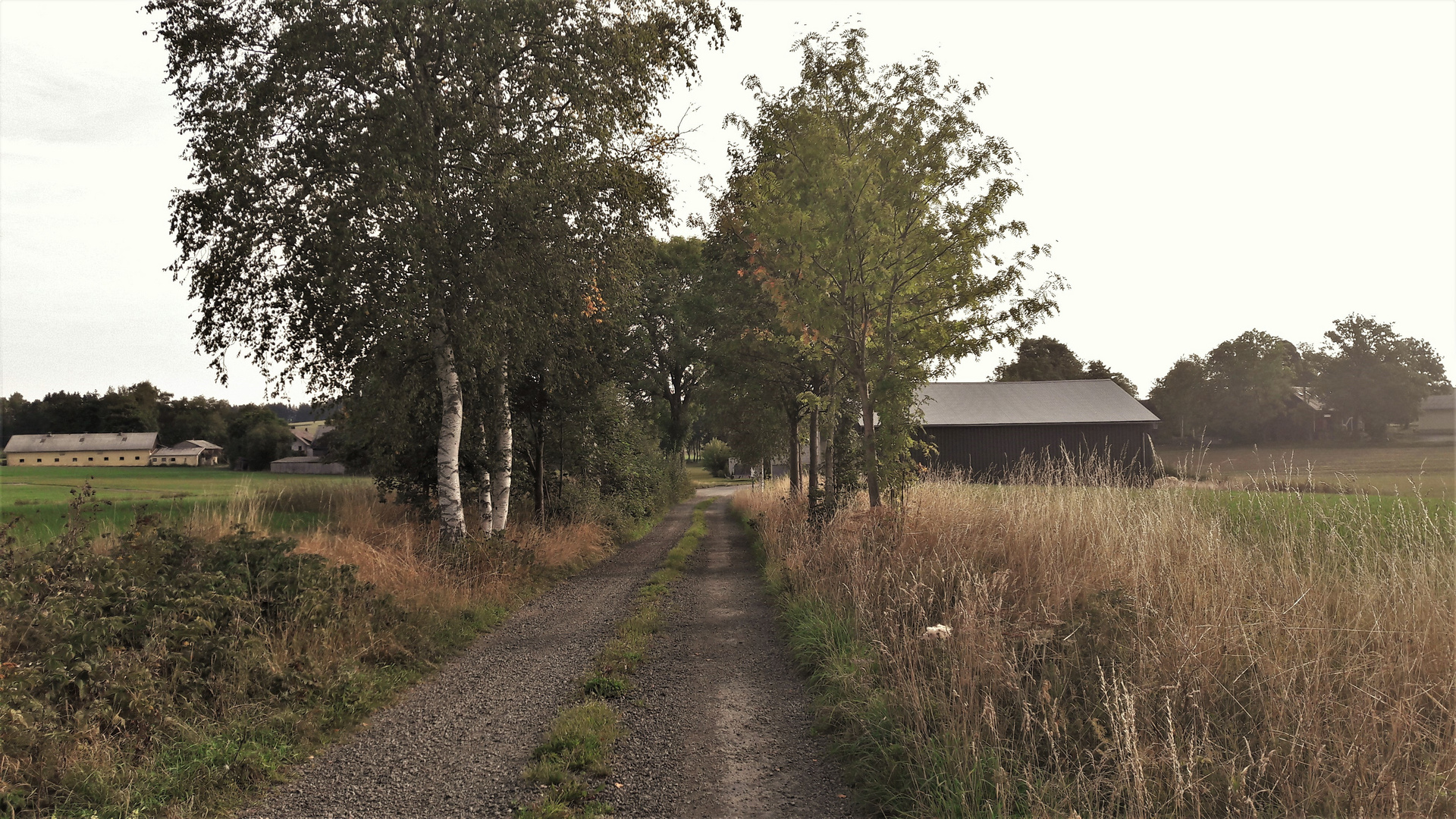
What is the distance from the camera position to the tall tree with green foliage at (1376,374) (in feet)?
200

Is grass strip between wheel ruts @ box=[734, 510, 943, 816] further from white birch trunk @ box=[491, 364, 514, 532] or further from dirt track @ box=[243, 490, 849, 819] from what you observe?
white birch trunk @ box=[491, 364, 514, 532]

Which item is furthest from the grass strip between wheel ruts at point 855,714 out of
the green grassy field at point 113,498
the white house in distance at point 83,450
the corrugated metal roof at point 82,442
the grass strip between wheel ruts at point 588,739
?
the corrugated metal roof at point 82,442

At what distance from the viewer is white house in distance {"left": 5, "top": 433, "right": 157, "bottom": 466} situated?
43281mm

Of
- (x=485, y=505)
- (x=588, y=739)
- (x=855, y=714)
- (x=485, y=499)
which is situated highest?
(x=485, y=499)

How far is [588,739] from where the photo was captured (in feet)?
18.3

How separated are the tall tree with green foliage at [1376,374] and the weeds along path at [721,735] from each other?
75685 mm

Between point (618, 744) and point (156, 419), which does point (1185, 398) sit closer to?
point (618, 744)

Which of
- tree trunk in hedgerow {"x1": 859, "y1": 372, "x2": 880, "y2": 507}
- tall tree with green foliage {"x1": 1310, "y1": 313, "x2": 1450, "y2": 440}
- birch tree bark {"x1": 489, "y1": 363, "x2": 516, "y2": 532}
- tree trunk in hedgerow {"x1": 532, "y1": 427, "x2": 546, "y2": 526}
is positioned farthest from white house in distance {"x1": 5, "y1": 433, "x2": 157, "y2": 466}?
tall tree with green foliage {"x1": 1310, "y1": 313, "x2": 1450, "y2": 440}

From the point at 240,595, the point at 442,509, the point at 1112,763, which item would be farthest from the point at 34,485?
the point at 1112,763

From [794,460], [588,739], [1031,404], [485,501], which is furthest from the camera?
[1031,404]

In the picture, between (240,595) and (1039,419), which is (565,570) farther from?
(1039,419)

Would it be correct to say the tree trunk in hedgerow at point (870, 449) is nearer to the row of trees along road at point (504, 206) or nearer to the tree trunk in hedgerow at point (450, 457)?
the row of trees along road at point (504, 206)

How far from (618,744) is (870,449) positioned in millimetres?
7112

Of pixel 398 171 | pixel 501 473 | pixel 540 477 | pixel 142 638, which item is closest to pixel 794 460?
pixel 540 477
